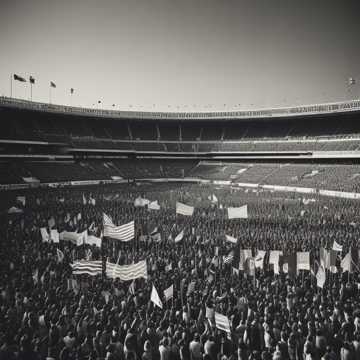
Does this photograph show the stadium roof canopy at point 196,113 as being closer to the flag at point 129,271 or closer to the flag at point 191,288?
the flag at point 129,271

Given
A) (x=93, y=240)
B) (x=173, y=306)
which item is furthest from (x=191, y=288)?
(x=93, y=240)

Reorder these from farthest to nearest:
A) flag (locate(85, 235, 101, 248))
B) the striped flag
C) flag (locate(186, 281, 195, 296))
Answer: flag (locate(85, 235, 101, 248)), the striped flag, flag (locate(186, 281, 195, 296))

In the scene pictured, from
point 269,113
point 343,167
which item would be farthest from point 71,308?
point 269,113

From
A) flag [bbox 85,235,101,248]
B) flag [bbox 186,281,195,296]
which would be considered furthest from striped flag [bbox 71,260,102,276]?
flag [bbox 85,235,101,248]

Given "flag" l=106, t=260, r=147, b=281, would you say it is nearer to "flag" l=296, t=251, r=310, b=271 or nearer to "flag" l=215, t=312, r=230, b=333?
"flag" l=215, t=312, r=230, b=333

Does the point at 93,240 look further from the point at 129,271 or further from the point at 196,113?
the point at 196,113

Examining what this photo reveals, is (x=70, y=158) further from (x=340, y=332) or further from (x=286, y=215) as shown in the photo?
(x=340, y=332)
